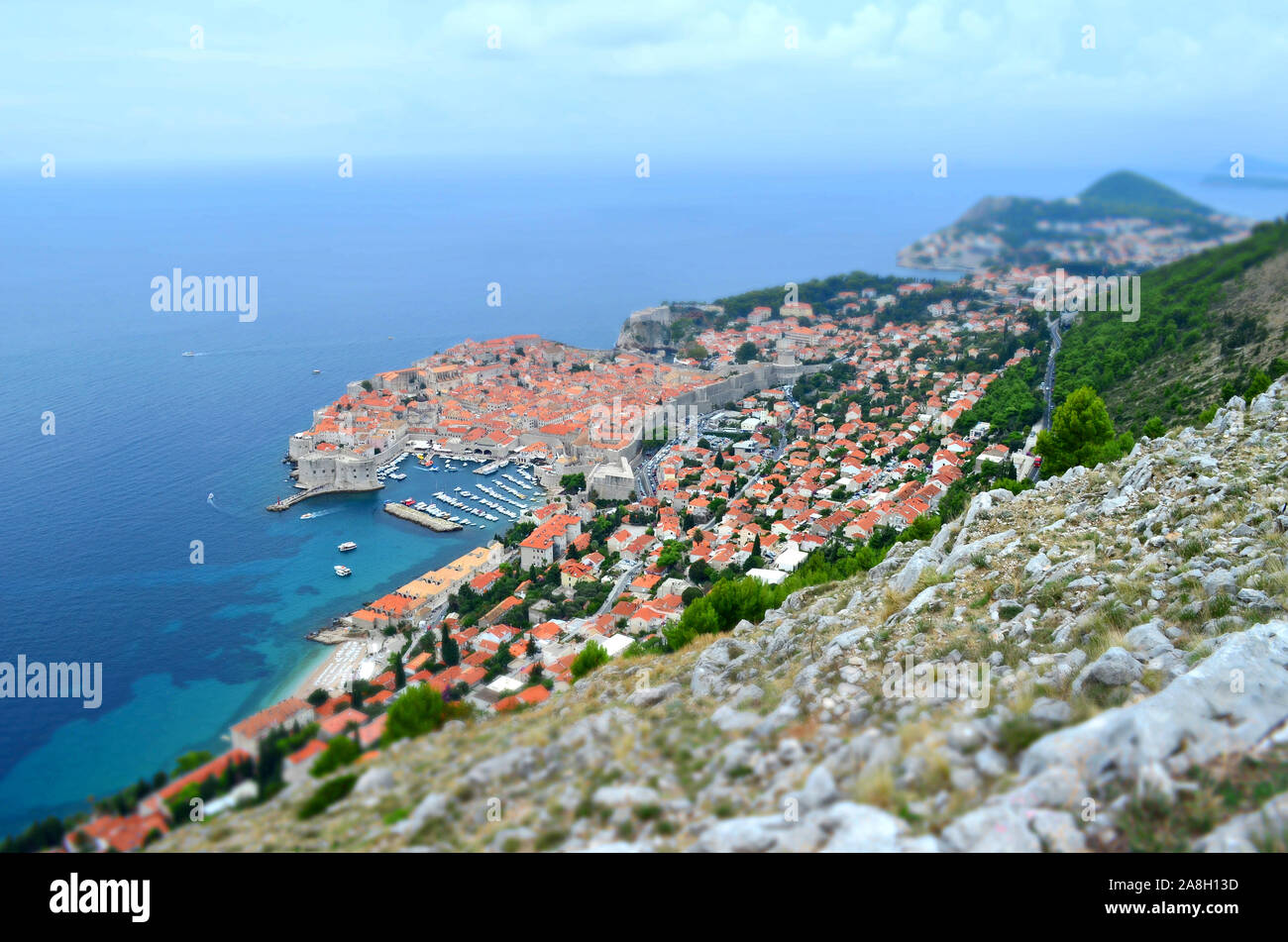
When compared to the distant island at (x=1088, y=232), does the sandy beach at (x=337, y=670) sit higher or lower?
lower

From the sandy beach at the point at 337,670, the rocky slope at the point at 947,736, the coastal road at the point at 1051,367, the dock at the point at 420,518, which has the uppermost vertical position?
the coastal road at the point at 1051,367

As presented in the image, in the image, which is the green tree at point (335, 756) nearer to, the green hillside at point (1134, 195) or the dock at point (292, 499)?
the dock at point (292, 499)

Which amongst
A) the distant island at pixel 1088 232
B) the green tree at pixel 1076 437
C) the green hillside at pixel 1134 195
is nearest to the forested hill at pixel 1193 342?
the green tree at pixel 1076 437

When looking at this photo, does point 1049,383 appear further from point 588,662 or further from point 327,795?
point 327,795

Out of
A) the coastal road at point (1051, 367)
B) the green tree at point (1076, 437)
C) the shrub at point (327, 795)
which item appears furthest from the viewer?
the coastal road at point (1051, 367)

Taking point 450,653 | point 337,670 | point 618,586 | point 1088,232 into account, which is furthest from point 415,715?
point 1088,232
